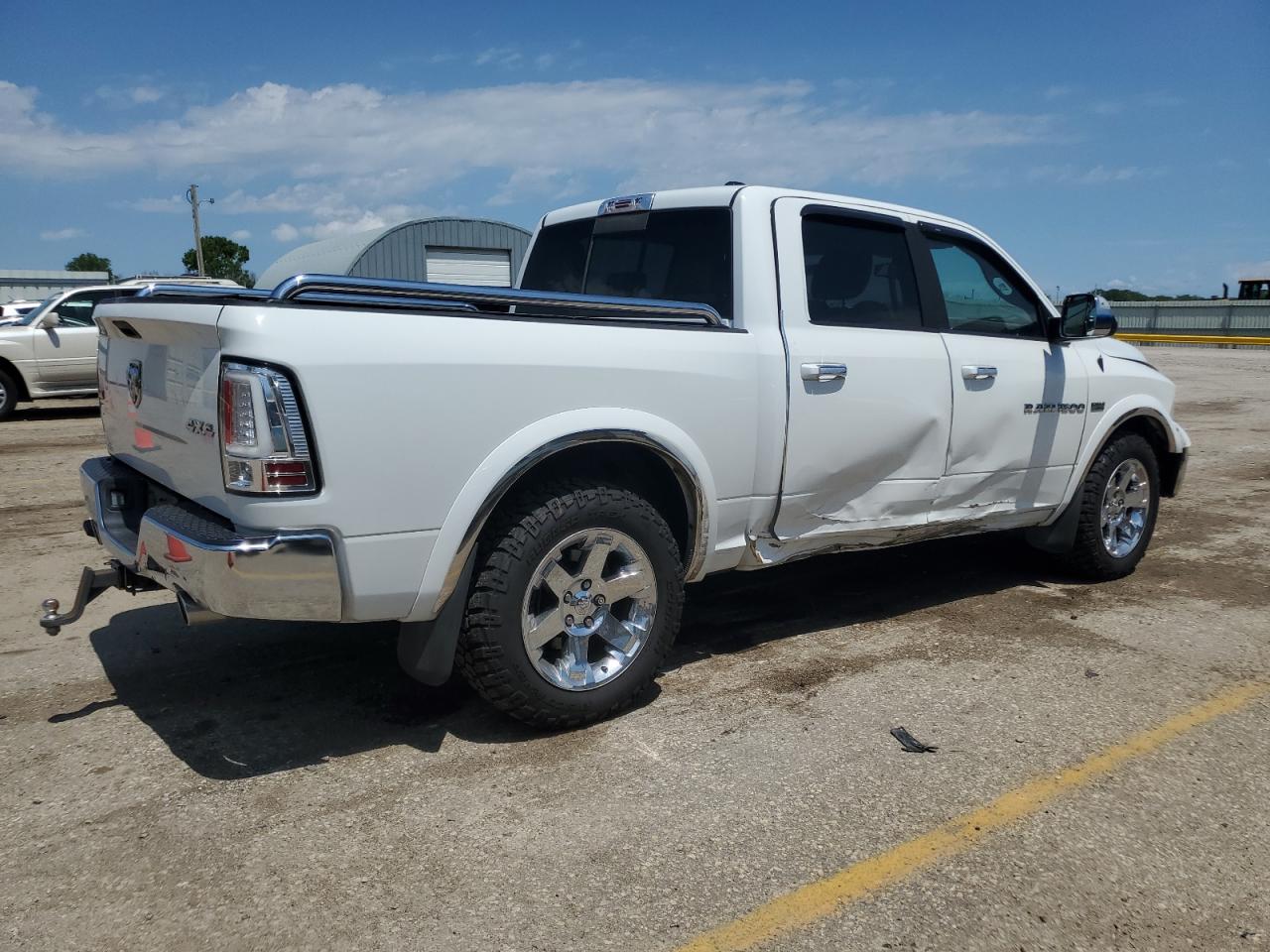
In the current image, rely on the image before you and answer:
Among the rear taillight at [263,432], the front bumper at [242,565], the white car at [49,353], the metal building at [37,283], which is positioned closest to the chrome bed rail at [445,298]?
the rear taillight at [263,432]

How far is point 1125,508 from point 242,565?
474 cm

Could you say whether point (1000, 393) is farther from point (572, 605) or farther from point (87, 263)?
point (87, 263)

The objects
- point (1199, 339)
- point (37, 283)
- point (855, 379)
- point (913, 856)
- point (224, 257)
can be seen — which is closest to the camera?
point (913, 856)

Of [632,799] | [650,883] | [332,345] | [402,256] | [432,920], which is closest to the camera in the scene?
[432,920]

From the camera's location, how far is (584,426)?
3.34 metres

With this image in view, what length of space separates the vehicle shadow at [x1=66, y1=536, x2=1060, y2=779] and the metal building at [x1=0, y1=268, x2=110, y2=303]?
4196cm

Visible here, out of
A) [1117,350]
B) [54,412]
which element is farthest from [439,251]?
[1117,350]

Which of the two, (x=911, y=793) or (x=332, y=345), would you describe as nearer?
(x=332, y=345)

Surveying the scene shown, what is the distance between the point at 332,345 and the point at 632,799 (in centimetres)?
158

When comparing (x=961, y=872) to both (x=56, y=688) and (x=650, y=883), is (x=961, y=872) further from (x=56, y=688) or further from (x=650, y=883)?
(x=56, y=688)

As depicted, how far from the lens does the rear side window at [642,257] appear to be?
413 centimetres

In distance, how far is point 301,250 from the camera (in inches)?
1416

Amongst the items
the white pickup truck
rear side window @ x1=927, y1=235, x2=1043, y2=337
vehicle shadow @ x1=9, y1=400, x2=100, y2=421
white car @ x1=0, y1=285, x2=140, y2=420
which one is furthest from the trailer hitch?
vehicle shadow @ x1=9, y1=400, x2=100, y2=421

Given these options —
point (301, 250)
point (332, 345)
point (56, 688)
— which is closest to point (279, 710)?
point (56, 688)
